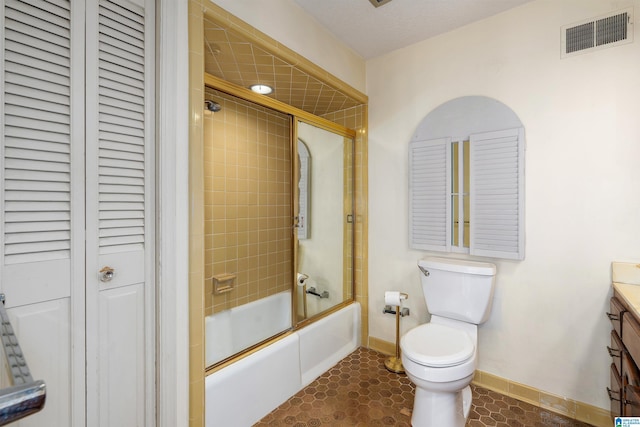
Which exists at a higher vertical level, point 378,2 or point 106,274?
point 378,2

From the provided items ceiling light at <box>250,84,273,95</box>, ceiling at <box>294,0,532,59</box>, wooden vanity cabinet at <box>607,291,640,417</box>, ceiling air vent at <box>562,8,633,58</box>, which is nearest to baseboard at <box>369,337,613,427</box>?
wooden vanity cabinet at <box>607,291,640,417</box>

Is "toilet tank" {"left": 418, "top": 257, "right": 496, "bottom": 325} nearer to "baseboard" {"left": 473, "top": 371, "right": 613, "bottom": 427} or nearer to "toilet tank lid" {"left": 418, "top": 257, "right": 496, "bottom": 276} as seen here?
"toilet tank lid" {"left": 418, "top": 257, "right": 496, "bottom": 276}

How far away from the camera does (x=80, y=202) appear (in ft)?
3.49

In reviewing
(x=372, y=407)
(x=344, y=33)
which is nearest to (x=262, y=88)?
(x=344, y=33)

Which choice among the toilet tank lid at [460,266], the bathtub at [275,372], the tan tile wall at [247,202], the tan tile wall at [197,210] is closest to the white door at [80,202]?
the tan tile wall at [197,210]

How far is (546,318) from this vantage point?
174 centimetres

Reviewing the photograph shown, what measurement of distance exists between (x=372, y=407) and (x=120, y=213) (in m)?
1.68

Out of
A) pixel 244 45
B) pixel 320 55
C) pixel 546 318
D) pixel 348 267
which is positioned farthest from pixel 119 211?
pixel 546 318

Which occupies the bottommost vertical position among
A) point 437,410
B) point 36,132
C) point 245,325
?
point 437,410

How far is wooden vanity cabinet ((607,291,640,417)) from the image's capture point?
43.9 inches

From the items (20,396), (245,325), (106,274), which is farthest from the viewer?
(245,325)

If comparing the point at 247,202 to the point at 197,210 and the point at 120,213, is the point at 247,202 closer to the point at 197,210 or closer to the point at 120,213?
the point at 197,210

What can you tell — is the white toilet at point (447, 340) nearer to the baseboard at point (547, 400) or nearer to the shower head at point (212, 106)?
the baseboard at point (547, 400)

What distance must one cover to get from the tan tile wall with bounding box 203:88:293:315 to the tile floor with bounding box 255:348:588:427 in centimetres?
73
